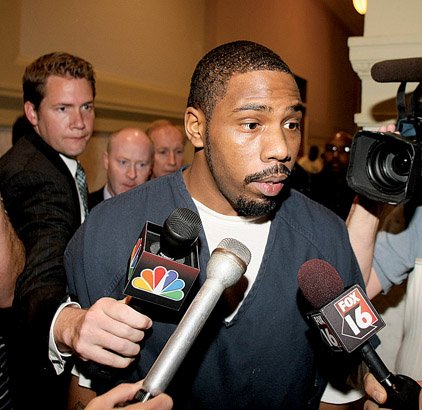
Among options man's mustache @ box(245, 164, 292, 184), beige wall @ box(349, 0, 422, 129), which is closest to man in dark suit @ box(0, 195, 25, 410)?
man's mustache @ box(245, 164, 292, 184)

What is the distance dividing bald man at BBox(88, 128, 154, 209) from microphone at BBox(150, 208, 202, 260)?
6.48ft

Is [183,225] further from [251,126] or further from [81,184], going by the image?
[81,184]

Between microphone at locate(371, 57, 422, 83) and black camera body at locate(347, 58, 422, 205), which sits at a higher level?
microphone at locate(371, 57, 422, 83)

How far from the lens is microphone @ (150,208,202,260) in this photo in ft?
2.87

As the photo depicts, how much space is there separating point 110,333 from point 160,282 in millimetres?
157

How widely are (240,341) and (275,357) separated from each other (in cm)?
10

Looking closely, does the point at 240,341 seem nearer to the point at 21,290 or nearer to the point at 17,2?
the point at 21,290

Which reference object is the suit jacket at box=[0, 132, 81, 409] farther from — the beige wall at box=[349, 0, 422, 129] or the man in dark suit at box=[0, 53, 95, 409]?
the beige wall at box=[349, 0, 422, 129]

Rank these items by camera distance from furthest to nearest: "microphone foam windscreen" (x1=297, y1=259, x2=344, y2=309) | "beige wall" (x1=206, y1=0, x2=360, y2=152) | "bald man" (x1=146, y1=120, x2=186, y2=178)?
"beige wall" (x1=206, y1=0, x2=360, y2=152) → "bald man" (x1=146, y1=120, x2=186, y2=178) → "microphone foam windscreen" (x1=297, y1=259, x2=344, y2=309)

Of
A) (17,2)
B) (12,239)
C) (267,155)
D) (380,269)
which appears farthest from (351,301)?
(17,2)

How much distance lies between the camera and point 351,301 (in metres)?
0.96

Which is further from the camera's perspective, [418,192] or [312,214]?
[418,192]

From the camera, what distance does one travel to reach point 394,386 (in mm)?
923

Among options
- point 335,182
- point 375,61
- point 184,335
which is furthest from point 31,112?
point 335,182
